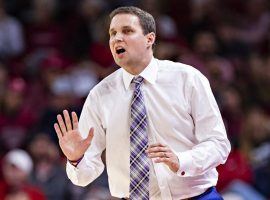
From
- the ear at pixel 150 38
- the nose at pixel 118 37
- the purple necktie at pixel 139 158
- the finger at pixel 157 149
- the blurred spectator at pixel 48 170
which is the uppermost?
the nose at pixel 118 37

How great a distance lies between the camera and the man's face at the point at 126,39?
4129 millimetres

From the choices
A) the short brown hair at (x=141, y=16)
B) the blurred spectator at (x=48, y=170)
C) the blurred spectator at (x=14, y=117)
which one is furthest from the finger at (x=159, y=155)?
the blurred spectator at (x=14, y=117)

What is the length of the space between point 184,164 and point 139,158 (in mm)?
324

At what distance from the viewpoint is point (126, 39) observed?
4.12 m

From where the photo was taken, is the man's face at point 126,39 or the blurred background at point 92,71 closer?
the man's face at point 126,39

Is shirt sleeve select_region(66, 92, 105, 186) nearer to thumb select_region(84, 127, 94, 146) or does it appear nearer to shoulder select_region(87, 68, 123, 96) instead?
shoulder select_region(87, 68, 123, 96)

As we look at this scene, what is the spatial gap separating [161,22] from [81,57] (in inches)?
42.0

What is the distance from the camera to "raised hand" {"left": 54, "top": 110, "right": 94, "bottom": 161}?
4105mm

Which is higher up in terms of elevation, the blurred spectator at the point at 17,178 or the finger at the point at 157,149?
the finger at the point at 157,149

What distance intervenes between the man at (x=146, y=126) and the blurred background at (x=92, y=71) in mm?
2667

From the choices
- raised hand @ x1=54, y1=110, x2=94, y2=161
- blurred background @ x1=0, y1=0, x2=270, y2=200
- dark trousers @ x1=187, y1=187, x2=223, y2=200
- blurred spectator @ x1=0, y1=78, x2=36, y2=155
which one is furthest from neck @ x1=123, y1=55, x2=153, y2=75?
blurred spectator @ x1=0, y1=78, x2=36, y2=155

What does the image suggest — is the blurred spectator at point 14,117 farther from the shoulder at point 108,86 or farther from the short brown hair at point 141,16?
the short brown hair at point 141,16

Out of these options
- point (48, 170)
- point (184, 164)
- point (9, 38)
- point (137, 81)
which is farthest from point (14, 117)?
point (184, 164)

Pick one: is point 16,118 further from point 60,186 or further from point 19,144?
point 60,186
